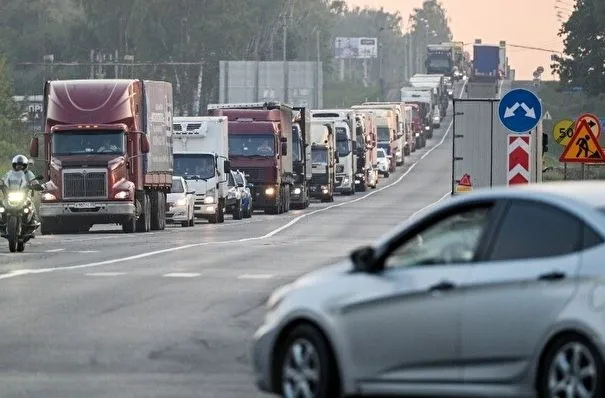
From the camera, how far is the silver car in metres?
10.6

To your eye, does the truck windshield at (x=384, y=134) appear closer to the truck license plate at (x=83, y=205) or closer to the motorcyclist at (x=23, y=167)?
the truck license plate at (x=83, y=205)

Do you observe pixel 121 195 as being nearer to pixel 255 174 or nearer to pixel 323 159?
pixel 255 174

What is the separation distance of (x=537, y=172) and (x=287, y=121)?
92.4 feet

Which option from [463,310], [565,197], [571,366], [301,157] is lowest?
[301,157]

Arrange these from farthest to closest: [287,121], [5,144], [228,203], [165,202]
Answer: [5,144] < [287,121] < [228,203] < [165,202]

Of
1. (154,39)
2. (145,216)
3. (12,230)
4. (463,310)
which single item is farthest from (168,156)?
(154,39)

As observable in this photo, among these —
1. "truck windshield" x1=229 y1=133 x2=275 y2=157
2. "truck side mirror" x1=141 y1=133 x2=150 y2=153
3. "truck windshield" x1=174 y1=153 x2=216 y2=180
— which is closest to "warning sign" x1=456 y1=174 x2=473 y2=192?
"truck side mirror" x1=141 y1=133 x2=150 y2=153

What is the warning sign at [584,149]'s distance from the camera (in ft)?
116

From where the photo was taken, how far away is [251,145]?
207 ft

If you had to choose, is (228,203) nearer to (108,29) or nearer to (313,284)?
(313,284)

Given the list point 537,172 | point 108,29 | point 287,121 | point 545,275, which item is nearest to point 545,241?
point 545,275

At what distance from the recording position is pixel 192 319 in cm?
1944

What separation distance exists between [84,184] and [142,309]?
1005 inches

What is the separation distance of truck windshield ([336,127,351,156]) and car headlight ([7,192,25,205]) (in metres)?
49.0
